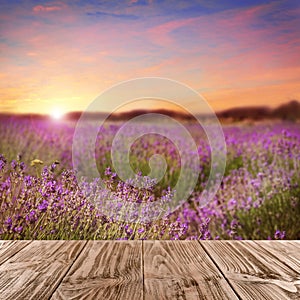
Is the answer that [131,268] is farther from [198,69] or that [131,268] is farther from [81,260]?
[198,69]

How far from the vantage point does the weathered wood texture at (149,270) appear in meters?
1.37

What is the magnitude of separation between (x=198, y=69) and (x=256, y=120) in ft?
1.58

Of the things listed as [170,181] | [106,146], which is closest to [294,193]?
[170,181]

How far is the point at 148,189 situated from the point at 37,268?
998 millimetres

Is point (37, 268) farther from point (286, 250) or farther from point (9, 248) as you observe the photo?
point (286, 250)

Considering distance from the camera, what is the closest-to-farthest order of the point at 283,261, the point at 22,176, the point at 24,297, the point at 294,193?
the point at 24,297
the point at 283,261
the point at 22,176
the point at 294,193

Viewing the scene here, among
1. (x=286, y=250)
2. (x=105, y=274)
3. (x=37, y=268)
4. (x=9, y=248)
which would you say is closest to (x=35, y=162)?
(x=9, y=248)

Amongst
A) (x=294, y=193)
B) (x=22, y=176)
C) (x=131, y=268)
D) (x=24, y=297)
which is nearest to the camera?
(x=24, y=297)

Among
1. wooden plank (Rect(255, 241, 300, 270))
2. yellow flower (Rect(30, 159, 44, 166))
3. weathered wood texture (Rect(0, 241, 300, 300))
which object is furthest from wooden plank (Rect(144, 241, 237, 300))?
yellow flower (Rect(30, 159, 44, 166))

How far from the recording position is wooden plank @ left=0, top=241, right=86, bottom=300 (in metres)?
1.38

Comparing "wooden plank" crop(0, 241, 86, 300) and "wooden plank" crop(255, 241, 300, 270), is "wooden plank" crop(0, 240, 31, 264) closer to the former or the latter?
"wooden plank" crop(0, 241, 86, 300)

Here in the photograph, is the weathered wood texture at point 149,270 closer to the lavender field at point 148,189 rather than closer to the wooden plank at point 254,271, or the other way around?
the wooden plank at point 254,271

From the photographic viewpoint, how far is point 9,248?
80.7 inches

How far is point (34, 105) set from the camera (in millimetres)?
2562
